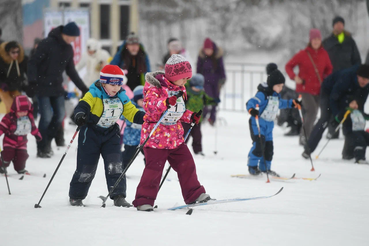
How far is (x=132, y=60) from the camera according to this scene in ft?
29.7

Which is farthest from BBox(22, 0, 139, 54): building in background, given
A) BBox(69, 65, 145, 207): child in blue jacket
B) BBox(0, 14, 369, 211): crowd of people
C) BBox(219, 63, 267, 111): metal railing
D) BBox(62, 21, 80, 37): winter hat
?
BBox(69, 65, 145, 207): child in blue jacket

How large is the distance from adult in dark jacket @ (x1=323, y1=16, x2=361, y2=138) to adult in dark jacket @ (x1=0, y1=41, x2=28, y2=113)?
17.6 ft

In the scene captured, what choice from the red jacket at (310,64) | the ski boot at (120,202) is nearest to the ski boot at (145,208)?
the ski boot at (120,202)

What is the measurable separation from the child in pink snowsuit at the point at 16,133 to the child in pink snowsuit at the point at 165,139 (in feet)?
8.70

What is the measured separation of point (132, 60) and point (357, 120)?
133 inches

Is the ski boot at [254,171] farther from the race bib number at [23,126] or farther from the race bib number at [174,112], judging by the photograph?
the race bib number at [23,126]

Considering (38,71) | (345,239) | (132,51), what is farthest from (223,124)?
(345,239)

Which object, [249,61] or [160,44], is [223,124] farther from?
[160,44]

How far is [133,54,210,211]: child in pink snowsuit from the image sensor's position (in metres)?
4.88

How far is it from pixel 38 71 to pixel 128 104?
360 cm

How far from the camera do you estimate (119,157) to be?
5.20 metres

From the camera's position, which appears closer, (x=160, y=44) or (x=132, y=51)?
(x=132, y=51)

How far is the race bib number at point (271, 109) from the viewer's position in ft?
23.2

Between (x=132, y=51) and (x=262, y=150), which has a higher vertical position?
(x=132, y=51)
